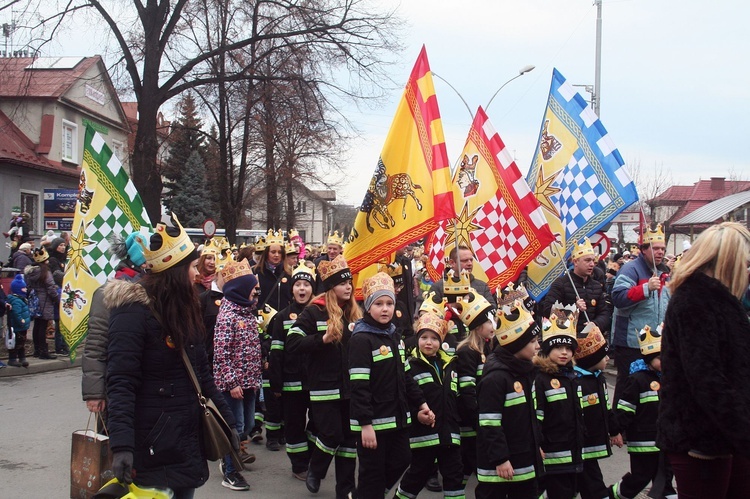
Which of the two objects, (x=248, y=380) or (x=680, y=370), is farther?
(x=248, y=380)

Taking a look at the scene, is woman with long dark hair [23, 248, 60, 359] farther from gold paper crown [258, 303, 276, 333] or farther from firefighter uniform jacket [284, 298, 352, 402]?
firefighter uniform jacket [284, 298, 352, 402]

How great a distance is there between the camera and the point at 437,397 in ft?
18.4

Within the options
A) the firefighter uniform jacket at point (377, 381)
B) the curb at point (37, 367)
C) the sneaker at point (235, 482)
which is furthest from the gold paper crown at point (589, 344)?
the curb at point (37, 367)

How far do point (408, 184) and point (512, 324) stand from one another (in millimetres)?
1959

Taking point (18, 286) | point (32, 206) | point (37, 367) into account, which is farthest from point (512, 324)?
point (32, 206)

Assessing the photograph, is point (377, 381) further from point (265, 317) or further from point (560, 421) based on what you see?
point (265, 317)

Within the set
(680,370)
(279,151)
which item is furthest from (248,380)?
(279,151)

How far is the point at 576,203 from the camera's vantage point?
9.01 m

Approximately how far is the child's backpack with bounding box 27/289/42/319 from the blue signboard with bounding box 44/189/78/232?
32.0 feet

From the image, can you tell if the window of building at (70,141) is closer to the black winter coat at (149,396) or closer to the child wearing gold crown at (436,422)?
the child wearing gold crown at (436,422)

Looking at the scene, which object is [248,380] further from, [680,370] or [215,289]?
[680,370]

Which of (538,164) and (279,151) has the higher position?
(279,151)

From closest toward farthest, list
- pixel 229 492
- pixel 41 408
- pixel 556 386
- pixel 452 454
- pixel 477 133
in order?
pixel 556 386 < pixel 452 454 < pixel 229 492 < pixel 477 133 < pixel 41 408

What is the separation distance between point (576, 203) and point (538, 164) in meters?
0.80
